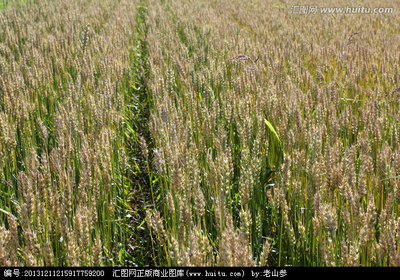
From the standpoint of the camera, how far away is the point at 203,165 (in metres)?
2.39

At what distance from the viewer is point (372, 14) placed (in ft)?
30.0

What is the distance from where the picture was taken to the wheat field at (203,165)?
1.51 metres

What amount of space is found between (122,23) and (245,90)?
4320 millimetres

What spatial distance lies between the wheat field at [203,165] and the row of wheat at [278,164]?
11 millimetres

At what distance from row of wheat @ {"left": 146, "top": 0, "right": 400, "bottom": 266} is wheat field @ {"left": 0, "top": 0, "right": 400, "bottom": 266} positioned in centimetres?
1

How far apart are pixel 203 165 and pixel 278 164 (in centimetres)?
61

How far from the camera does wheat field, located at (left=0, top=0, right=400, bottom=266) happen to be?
151 cm

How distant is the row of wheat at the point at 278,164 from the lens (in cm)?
151

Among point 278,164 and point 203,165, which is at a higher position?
point 203,165

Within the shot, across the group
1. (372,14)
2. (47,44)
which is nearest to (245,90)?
(47,44)

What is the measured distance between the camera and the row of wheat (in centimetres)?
151
